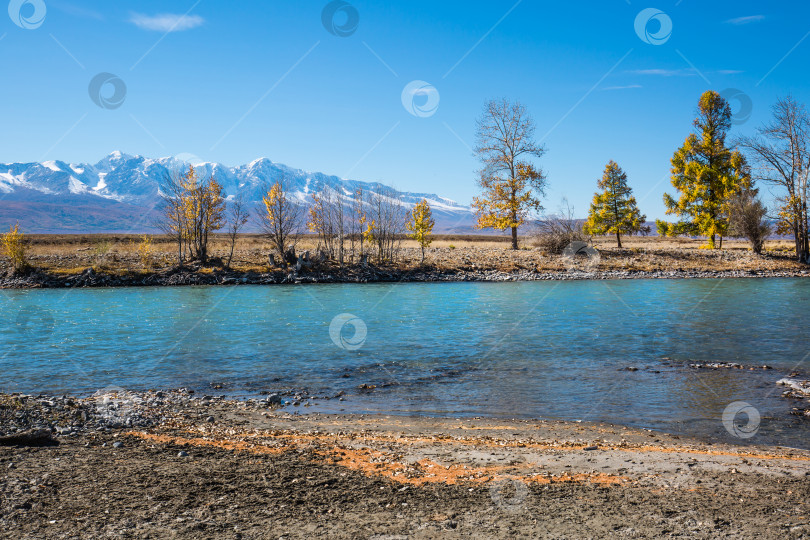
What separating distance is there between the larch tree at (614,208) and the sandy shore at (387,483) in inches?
2473

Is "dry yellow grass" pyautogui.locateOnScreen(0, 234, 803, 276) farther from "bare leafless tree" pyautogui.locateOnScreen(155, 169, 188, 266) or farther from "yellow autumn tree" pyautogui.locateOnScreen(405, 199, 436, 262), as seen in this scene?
"bare leafless tree" pyautogui.locateOnScreen(155, 169, 188, 266)

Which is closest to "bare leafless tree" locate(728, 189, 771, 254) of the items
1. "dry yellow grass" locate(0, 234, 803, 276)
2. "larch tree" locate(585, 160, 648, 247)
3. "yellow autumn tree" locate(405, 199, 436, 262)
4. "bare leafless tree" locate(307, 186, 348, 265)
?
"dry yellow grass" locate(0, 234, 803, 276)

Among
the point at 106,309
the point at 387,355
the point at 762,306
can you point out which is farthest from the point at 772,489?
the point at 106,309

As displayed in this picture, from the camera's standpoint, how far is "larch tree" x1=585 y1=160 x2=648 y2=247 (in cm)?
6869

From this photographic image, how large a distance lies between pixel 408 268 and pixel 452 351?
34740 millimetres

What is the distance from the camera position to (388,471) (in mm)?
7918

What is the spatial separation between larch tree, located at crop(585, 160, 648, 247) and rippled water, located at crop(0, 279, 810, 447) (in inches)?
1312

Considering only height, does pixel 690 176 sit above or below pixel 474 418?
above

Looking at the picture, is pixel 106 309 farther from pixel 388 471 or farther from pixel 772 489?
pixel 772 489

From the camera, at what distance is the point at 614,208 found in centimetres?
6925

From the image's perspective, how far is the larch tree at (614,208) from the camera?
225 ft

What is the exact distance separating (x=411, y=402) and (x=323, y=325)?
1294 cm

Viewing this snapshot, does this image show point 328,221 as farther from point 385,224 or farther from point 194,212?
point 194,212

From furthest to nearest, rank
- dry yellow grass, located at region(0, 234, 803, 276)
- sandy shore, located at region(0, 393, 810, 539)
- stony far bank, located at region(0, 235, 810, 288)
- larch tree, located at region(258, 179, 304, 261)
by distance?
larch tree, located at region(258, 179, 304, 261) → dry yellow grass, located at region(0, 234, 803, 276) → stony far bank, located at region(0, 235, 810, 288) → sandy shore, located at region(0, 393, 810, 539)
